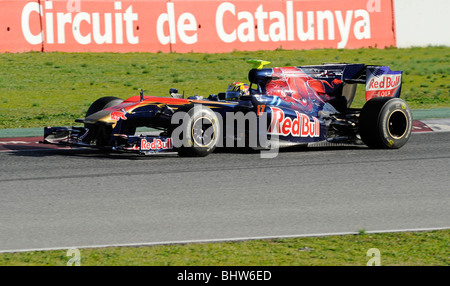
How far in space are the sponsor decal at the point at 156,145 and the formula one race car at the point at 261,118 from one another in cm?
1

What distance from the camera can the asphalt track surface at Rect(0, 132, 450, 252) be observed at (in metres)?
6.33

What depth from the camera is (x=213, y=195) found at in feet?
25.2

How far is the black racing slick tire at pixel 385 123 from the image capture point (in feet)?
33.3

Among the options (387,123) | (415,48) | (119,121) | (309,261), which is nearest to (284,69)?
(387,123)

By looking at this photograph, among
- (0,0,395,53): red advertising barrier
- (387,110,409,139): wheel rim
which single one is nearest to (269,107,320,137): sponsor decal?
(387,110,409,139): wheel rim

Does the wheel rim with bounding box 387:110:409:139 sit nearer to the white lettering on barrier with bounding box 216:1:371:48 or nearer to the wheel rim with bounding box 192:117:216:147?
the wheel rim with bounding box 192:117:216:147

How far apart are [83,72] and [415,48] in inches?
428

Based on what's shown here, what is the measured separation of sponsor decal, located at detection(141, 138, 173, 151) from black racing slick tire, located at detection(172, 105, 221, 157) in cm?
11

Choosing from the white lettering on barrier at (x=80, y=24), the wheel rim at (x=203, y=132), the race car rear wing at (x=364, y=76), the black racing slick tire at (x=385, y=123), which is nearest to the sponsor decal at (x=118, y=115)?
the wheel rim at (x=203, y=132)

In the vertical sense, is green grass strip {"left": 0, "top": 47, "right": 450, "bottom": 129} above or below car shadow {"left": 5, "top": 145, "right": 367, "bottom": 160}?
above

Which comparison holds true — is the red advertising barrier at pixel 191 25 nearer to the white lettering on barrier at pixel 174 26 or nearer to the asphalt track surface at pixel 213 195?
the white lettering on barrier at pixel 174 26

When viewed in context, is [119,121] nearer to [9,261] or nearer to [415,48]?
[9,261]

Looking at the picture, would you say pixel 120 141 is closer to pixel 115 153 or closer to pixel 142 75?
pixel 115 153

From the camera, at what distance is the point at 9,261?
17.7 ft
